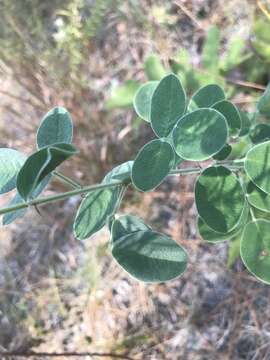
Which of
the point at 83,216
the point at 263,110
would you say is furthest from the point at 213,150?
the point at 263,110

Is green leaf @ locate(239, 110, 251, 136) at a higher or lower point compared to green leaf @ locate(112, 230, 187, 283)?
higher

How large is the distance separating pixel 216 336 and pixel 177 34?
50.4 inches

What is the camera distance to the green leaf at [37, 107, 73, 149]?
34.2 inches

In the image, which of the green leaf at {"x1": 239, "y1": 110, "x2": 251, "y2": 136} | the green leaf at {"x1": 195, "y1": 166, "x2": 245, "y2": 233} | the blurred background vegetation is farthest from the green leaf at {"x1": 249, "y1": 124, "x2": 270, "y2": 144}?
the blurred background vegetation

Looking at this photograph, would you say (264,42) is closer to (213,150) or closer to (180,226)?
(180,226)

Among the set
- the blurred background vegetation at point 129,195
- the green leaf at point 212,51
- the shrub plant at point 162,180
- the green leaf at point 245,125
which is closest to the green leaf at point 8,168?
the shrub plant at point 162,180

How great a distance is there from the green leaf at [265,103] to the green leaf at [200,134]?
0.29 metres

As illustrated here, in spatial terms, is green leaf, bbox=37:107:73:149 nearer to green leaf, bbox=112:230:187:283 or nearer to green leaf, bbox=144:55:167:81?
green leaf, bbox=112:230:187:283

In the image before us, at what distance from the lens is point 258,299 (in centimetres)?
184

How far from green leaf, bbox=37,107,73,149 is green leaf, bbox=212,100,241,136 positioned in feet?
0.82

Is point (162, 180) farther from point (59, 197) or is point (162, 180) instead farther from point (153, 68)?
point (153, 68)

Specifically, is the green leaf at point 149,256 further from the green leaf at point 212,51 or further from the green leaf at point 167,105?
the green leaf at point 212,51

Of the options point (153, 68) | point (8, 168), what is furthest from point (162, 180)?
point (153, 68)

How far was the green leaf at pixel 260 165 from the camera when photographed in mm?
808
